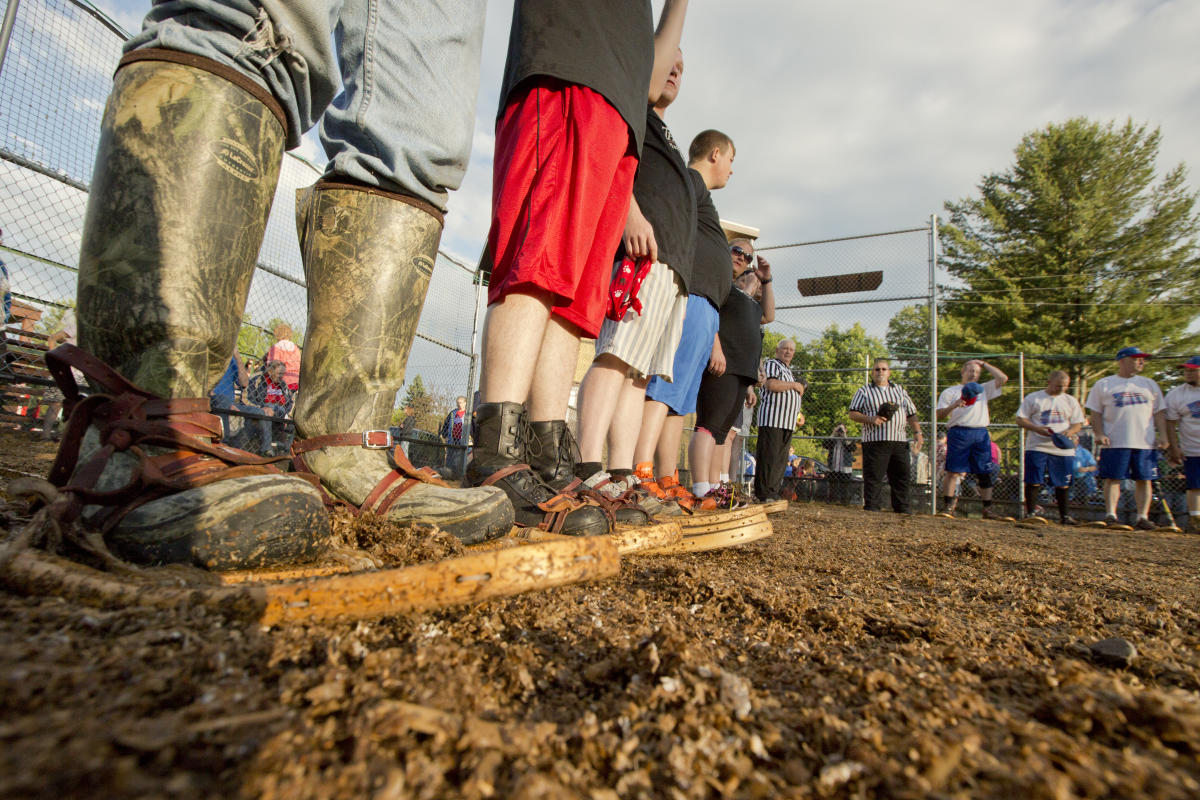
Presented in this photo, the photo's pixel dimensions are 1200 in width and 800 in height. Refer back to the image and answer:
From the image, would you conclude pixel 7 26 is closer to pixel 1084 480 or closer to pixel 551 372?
pixel 551 372

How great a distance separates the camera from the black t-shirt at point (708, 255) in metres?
2.87

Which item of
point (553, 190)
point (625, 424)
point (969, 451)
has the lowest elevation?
point (625, 424)

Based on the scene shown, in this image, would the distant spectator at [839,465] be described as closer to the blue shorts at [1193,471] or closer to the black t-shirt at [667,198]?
the blue shorts at [1193,471]

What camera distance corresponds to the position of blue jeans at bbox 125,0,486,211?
102 cm

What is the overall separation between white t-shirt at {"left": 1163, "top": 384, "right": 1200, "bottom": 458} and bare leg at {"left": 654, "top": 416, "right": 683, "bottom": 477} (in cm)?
531

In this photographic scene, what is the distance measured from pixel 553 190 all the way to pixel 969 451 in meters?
6.39

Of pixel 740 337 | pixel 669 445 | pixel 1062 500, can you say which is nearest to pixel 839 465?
pixel 1062 500

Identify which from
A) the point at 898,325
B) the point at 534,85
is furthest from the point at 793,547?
the point at 898,325

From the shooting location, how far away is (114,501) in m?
0.76

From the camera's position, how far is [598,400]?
6.57 feet

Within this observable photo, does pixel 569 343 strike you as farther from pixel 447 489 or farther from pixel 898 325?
pixel 898 325

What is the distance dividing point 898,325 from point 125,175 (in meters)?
29.4

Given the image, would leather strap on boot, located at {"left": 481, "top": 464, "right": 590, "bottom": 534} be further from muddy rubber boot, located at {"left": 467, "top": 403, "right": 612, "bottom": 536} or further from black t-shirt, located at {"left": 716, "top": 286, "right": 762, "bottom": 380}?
black t-shirt, located at {"left": 716, "top": 286, "right": 762, "bottom": 380}

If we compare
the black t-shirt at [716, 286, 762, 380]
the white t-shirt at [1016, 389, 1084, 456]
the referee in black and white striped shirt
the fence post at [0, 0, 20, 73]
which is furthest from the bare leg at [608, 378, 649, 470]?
the white t-shirt at [1016, 389, 1084, 456]
